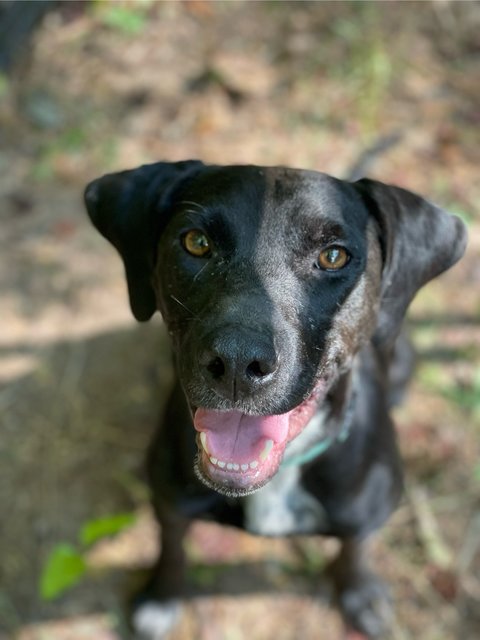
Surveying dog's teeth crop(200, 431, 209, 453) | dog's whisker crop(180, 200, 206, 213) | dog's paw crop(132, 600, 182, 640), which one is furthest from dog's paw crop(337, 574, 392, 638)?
dog's whisker crop(180, 200, 206, 213)

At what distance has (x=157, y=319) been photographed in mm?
4992

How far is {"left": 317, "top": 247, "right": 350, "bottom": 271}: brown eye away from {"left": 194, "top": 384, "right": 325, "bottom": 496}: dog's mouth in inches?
16.2

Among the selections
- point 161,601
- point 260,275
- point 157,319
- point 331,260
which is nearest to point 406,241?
point 331,260

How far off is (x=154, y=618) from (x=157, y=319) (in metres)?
1.84

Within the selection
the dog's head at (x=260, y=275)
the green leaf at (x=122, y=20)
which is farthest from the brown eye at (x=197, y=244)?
the green leaf at (x=122, y=20)

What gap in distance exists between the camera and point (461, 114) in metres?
5.97

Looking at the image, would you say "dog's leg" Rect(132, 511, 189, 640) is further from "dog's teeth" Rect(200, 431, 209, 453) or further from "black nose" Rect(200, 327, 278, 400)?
"black nose" Rect(200, 327, 278, 400)

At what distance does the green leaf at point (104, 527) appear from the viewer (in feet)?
13.3

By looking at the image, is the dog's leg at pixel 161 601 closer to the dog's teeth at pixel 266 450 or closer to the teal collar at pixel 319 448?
the teal collar at pixel 319 448

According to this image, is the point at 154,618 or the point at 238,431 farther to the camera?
the point at 154,618

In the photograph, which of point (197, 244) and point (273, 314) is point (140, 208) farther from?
Result: point (273, 314)

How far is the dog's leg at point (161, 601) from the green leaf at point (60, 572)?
1.17ft

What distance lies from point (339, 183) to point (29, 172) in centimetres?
344

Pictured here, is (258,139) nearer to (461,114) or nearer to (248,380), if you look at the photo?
(461,114)
